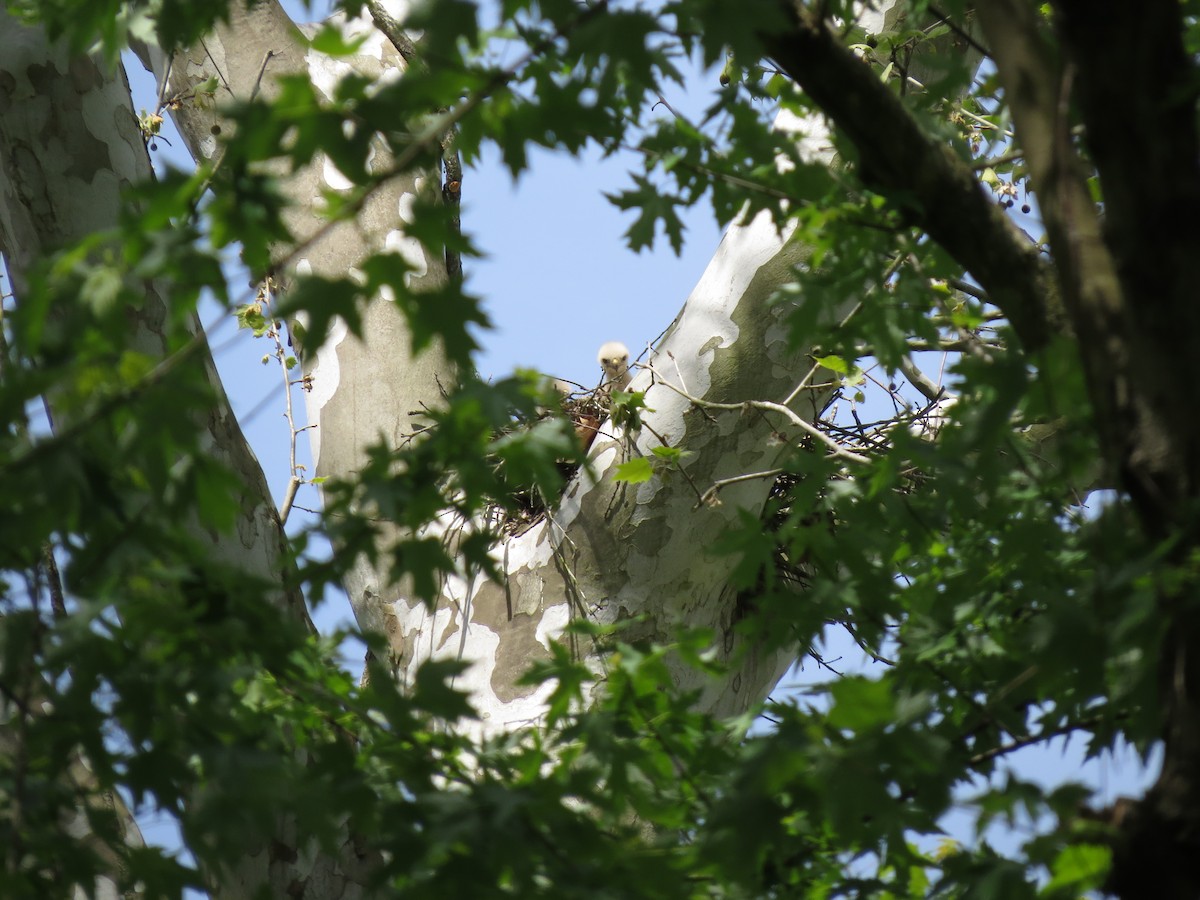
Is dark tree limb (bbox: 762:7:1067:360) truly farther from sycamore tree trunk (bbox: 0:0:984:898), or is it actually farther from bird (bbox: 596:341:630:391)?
bird (bbox: 596:341:630:391)

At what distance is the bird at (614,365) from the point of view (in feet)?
A: 13.6

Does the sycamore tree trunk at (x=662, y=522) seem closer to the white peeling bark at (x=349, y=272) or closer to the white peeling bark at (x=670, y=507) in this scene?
the white peeling bark at (x=670, y=507)

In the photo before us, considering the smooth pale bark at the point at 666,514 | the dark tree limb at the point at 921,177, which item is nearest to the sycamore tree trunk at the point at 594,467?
the smooth pale bark at the point at 666,514

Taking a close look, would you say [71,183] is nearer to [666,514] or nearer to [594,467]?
[594,467]

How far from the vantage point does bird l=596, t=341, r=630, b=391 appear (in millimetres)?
4141

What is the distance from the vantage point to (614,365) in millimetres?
4730

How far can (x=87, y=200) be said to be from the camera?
326 cm

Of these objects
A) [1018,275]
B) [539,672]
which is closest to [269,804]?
[539,672]

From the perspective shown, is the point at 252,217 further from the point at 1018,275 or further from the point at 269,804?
the point at 1018,275

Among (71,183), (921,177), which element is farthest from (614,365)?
(921,177)

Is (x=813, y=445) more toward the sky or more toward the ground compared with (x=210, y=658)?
more toward the sky

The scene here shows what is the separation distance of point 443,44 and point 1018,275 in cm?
97

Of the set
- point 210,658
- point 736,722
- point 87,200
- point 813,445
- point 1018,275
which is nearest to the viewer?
point 210,658

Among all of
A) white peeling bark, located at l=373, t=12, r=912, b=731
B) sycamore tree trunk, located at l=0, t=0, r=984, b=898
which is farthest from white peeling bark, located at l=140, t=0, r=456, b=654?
white peeling bark, located at l=373, t=12, r=912, b=731
